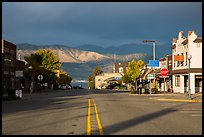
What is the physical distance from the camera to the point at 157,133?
39.7 feet

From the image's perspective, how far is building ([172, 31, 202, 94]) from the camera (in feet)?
172

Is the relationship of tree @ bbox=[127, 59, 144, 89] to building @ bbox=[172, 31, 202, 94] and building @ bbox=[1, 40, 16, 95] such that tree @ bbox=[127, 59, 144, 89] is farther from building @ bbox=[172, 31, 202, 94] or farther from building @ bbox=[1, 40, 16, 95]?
building @ bbox=[1, 40, 16, 95]

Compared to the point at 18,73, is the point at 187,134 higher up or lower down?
lower down

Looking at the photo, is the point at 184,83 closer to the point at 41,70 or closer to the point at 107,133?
the point at 41,70

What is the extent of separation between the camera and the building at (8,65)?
2202 inches

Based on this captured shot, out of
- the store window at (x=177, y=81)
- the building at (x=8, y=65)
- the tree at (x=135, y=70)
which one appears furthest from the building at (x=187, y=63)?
the building at (x=8, y=65)

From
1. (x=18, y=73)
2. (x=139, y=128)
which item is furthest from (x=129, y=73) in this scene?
(x=139, y=128)

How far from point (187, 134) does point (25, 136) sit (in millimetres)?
5300

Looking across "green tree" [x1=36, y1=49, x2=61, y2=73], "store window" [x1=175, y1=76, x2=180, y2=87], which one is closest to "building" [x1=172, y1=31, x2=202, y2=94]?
"store window" [x1=175, y1=76, x2=180, y2=87]

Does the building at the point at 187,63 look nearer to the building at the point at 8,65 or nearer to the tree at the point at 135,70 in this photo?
the tree at the point at 135,70

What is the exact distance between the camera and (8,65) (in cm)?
5888

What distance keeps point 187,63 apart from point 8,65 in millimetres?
28360

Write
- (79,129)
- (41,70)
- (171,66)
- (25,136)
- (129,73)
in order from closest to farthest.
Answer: (25,136)
(79,129)
(171,66)
(41,70)
(129,73)

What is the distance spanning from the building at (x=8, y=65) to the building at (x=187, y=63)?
26.0m
